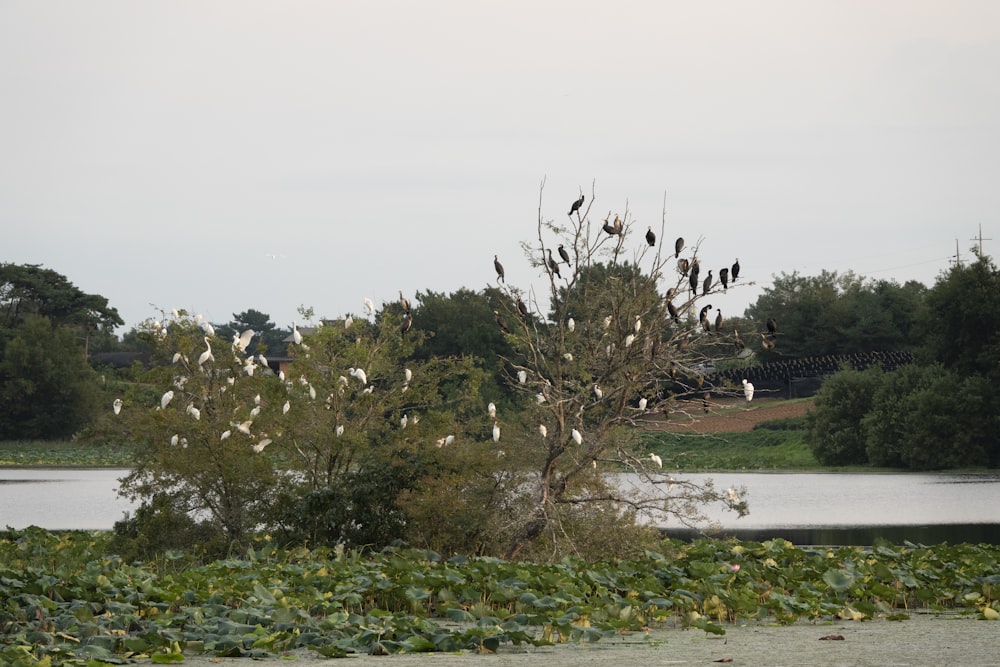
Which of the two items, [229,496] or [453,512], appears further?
[229,496]

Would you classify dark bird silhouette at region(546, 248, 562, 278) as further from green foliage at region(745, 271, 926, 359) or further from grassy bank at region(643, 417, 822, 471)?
green foliage at region(745, 271, 926, 359)

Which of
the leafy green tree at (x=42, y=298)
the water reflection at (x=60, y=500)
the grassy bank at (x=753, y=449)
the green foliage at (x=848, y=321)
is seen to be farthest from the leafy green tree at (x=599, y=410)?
the leafy green tree at (x=42, y=298)

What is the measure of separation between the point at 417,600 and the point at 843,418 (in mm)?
40422

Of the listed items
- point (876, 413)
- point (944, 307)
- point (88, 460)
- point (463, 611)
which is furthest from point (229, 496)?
point (88, 460)

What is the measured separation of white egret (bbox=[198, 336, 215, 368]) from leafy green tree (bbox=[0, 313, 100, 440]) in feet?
157

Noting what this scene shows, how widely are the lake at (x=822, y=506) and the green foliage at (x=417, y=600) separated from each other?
18.9ft

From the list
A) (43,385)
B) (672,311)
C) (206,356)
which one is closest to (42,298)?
(43,385)

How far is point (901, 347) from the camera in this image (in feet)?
213

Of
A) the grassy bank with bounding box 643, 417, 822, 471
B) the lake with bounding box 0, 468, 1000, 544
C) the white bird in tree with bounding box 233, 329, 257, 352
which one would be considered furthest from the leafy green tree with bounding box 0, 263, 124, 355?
the white bird in tree with bounding box 233, 329, 257, 352

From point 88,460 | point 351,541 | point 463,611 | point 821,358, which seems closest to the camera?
point 463,611

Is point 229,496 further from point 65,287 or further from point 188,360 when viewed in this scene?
point 65,287

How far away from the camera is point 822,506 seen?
101 ft

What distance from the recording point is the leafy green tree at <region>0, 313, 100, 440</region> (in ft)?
207

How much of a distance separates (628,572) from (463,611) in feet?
8.68
